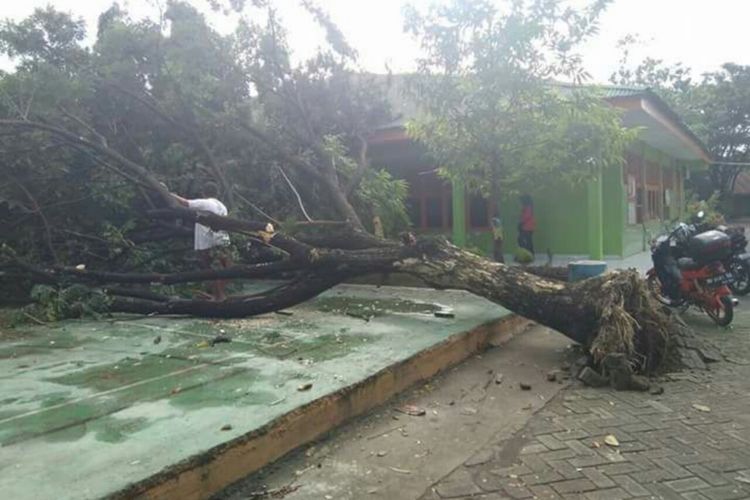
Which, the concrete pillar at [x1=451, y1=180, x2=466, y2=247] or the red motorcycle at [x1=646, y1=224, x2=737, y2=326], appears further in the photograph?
the concrete pillar at [x1=451, y1=180, x2=466, y2=247]

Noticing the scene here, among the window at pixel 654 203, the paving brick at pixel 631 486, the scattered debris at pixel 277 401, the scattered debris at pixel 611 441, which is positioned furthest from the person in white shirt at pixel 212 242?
the window at pixel 654 203

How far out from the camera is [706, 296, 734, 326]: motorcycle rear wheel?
6.36m

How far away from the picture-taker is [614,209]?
1140cm

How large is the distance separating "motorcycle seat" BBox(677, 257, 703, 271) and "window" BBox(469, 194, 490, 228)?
5.43 m

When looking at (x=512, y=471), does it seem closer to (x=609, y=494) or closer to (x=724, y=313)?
(x=609, y=494)

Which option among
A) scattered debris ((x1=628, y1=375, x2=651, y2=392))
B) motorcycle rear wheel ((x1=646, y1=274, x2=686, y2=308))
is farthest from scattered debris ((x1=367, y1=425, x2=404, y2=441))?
motorcycle rear wheel ((x1=646, y1=274, x2=686, y2=308))

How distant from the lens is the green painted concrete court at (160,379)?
2.66 m

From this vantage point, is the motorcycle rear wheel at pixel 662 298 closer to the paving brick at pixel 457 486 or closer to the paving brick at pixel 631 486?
the paving brick at pixel 631 486

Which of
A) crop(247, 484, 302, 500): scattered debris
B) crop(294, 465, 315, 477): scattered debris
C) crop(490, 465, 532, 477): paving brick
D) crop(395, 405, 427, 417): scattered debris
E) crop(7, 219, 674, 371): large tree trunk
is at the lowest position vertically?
crop(490, 465, 532, 477): paving brick

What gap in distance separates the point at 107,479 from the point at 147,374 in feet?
5.70

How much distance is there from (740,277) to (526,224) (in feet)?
11.8

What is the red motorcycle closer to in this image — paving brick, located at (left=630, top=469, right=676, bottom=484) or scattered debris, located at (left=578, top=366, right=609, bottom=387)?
scattered debris, located at (left=578, top=366, right=609, bottom=387)

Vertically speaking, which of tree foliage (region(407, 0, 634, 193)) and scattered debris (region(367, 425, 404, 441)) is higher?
tree foliage (region(407, 0, 634, 193))

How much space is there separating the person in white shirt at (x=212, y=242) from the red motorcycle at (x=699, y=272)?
498 centimetres
